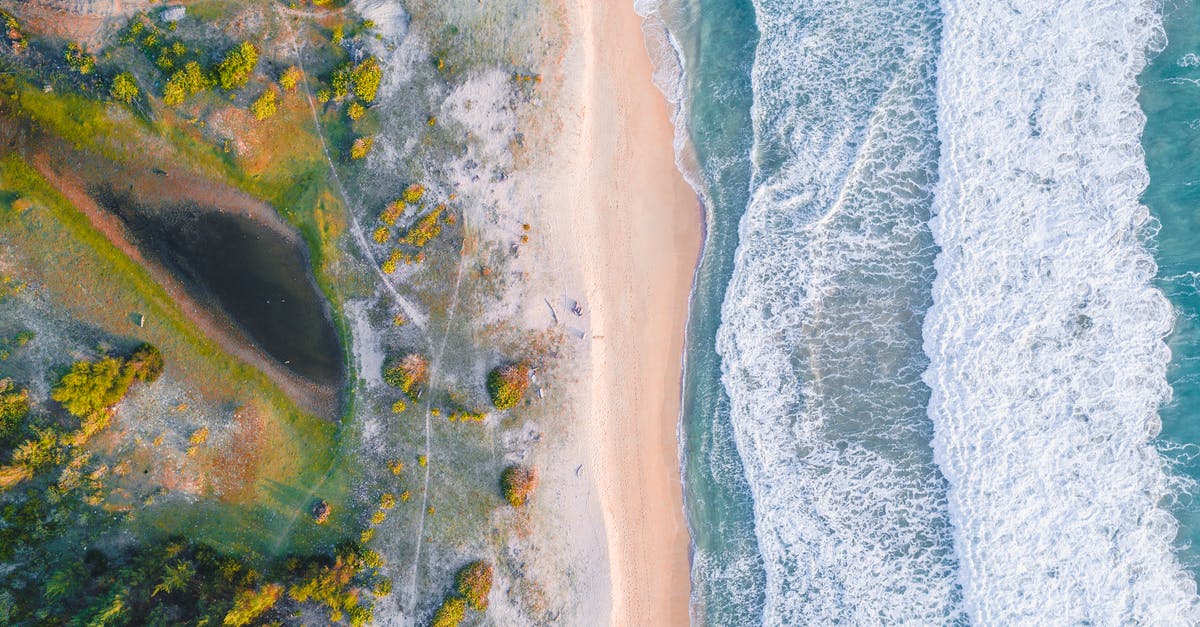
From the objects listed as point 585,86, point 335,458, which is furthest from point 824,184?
point 335,458

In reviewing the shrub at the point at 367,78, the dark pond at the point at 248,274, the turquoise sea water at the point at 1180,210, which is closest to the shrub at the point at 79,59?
the dark pond at the point at 248,274

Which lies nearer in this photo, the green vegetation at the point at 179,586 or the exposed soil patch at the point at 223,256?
the green vegetation at the point at 179,586

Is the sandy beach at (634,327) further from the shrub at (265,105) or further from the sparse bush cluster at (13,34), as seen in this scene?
the sparse bush cluster at (13,34)

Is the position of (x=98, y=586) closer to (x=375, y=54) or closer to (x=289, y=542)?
(x=289, y=542)

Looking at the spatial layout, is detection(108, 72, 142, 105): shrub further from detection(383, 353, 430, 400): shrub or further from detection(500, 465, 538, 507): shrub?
detection(500, 465, 538, 507): shrub

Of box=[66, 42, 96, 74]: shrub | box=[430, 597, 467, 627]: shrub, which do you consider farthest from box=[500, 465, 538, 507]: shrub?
box=[66, 42, 96, 74]: shrub

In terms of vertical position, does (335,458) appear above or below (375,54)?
below
